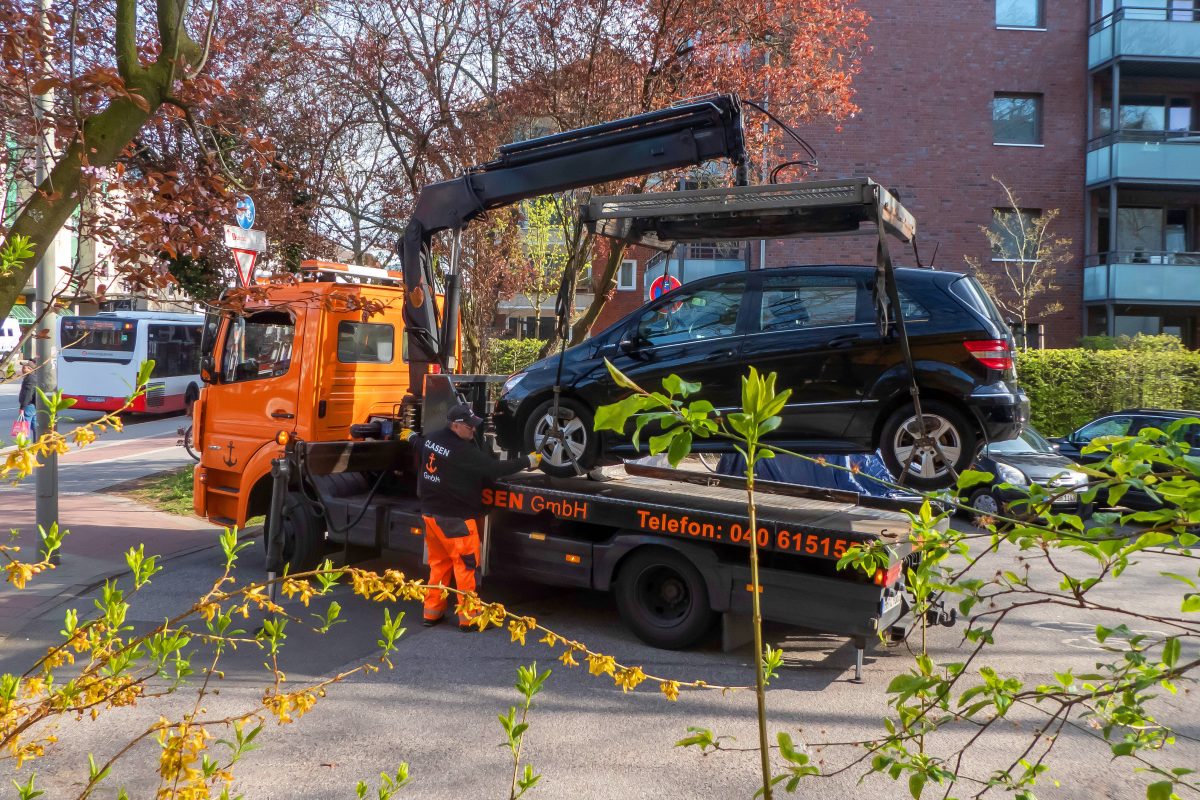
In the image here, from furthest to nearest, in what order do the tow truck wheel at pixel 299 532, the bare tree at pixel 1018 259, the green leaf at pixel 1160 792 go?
the bare tree at pixel 1018 259 → the tow truck wheel at pixel 299 532 → the green leaf at pixel 1160 792

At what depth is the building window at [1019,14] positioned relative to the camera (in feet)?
83.9

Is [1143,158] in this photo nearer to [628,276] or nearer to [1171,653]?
[628,276]

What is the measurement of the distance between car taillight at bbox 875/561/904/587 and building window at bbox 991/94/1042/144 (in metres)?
22.8

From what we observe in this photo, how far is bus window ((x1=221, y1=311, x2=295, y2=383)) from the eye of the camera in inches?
346

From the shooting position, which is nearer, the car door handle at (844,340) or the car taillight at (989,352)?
the car taillight at (989,352)

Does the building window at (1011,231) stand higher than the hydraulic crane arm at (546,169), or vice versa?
the building window at (1011,231)

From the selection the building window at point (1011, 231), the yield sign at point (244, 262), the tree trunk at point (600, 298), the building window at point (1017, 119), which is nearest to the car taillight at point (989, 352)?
the yield sign at point (244, 262)

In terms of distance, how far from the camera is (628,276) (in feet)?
116

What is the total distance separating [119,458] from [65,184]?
18368 millimetres

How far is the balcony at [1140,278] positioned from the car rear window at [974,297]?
2083 centimetres

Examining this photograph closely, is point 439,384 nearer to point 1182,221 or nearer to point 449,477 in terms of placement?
point 449,477

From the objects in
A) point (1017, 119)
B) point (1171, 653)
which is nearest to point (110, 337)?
point (1017, 119)

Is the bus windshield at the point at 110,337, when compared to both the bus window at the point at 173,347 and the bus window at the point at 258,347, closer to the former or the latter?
the bus window at the point at 173,347

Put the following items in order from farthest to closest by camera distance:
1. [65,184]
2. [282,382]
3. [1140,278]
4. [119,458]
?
[1140,278]
[119,458]
[282,382]
[65,184]
